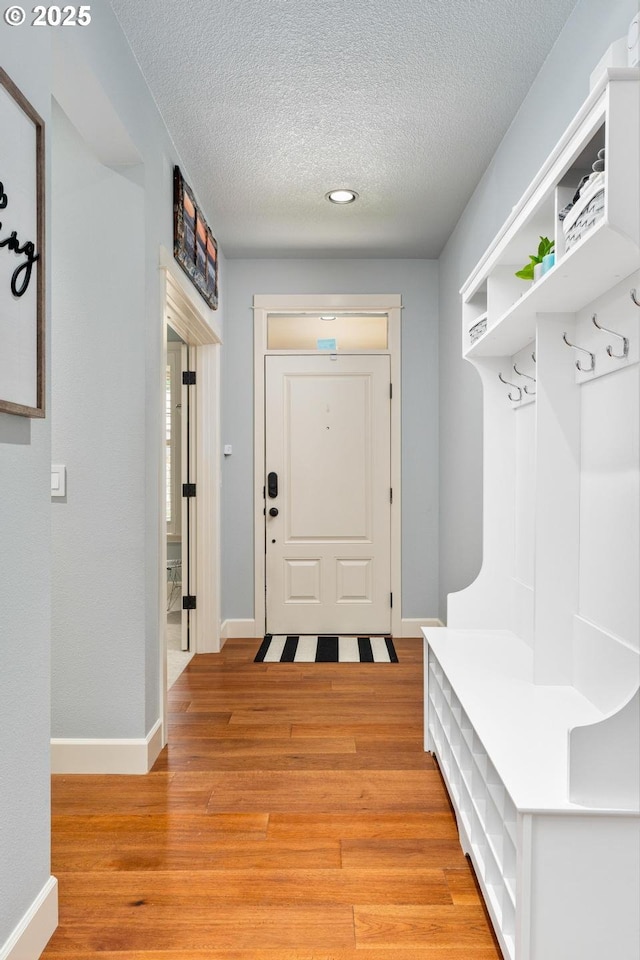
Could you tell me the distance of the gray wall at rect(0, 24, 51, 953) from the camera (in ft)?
4.50

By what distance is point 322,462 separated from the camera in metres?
4.58

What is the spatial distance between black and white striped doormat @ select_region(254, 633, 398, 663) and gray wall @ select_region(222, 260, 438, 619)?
13.1 inches

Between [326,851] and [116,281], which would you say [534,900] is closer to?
[326,851]

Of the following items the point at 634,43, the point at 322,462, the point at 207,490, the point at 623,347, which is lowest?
the point at 207,490

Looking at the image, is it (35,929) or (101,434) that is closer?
(35,929)

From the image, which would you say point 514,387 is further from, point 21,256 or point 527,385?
point 21,256

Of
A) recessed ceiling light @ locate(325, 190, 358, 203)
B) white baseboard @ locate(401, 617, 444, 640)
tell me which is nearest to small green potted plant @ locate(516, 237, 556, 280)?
recessed ceiling light @ locate(325, 190, 358, 203)

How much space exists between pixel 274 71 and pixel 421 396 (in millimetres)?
2487

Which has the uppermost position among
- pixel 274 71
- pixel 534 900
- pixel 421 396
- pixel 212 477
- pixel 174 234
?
pixel 274 71

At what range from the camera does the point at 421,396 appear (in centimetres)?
457

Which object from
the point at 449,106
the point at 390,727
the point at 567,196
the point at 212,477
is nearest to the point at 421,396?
the point at 212,477

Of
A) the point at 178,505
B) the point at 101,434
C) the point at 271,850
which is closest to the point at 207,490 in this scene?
the point at 178,505

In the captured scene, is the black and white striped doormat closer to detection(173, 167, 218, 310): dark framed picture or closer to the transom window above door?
the transom window above door

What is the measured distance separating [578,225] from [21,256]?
3.98ft
